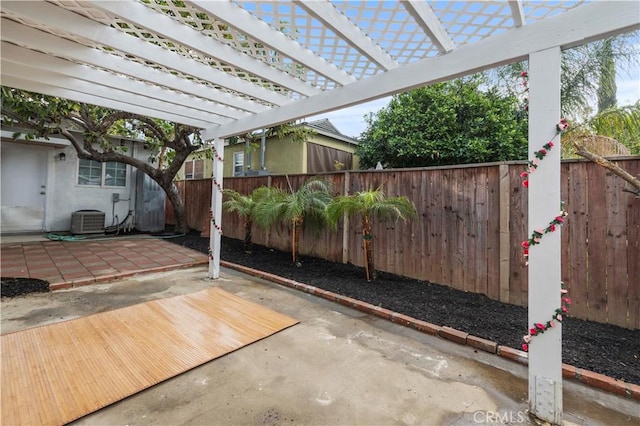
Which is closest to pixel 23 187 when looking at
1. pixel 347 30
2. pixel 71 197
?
pixel 71 197

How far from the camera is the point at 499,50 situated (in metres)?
→ 1.90

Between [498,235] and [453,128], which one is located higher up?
[453,128]

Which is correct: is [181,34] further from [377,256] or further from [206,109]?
[377,256]

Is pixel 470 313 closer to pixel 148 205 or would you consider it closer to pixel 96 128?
pixel 96 128

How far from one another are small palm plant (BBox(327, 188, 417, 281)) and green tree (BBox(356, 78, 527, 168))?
3.96 m

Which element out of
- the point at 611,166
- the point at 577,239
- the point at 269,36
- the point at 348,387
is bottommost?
the point at 348,387

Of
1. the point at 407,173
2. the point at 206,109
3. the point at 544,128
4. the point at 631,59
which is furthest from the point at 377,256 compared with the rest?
the point at 631,59

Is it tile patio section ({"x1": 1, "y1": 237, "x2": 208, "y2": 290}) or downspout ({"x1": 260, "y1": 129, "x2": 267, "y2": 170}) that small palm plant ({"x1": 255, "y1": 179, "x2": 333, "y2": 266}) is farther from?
downspout ({"x1": 260, "y1": 129, "x2": 267, "y2": 170})

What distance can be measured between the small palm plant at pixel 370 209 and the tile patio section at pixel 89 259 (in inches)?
118

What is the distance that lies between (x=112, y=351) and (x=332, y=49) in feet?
10.3

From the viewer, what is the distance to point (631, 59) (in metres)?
6.37

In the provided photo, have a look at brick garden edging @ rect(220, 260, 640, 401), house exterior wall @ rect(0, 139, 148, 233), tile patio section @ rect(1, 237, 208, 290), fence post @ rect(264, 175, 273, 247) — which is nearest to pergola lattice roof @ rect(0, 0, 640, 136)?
brick garden edging @ rect(220, 260, 640, 401)

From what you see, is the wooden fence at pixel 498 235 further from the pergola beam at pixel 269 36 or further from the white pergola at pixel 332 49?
the pergola beam at pixel 269 36

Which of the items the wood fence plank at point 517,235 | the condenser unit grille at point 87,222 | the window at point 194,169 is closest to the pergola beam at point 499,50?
the wood fence plank at point 517,235
